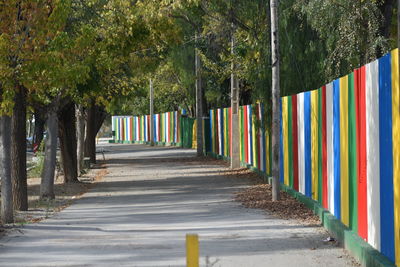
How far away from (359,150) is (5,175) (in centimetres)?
736

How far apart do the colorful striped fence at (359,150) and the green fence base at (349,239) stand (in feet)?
0.29

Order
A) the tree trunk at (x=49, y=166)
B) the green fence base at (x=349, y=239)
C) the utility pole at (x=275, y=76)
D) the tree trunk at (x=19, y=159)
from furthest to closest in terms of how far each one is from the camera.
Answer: the tree trunk at (x=49, y=166)
the utility pole at (x=275, y=76)
the tree trunk at (x=19, y=159)
the green fence base at (x=349, y=239)

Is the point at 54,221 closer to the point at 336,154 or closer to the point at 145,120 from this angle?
the point at 336,154

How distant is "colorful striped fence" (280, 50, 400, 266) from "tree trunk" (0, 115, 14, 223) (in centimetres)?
549

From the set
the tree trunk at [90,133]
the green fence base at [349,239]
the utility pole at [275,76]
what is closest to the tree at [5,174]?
the green fence base at [349,239]

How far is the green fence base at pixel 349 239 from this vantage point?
9.93 meters

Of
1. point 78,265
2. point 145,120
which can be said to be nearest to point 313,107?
point 78,265

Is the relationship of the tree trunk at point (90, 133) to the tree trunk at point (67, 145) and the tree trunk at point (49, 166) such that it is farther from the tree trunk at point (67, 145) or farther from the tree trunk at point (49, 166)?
the tree trunk at point (49, 166)

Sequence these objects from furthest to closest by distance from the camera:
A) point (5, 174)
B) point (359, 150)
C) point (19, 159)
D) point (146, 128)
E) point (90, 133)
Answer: point (146, 128)
point (90, 133)
point (19, 159)
point (5, 174)
point (359, 150)

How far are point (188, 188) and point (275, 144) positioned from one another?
5751 millimetres

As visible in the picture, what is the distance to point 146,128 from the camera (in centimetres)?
7425

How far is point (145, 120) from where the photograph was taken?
241ft

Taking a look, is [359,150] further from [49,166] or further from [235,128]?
[235,128]

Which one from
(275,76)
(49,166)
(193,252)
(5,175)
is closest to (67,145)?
(49,166)
